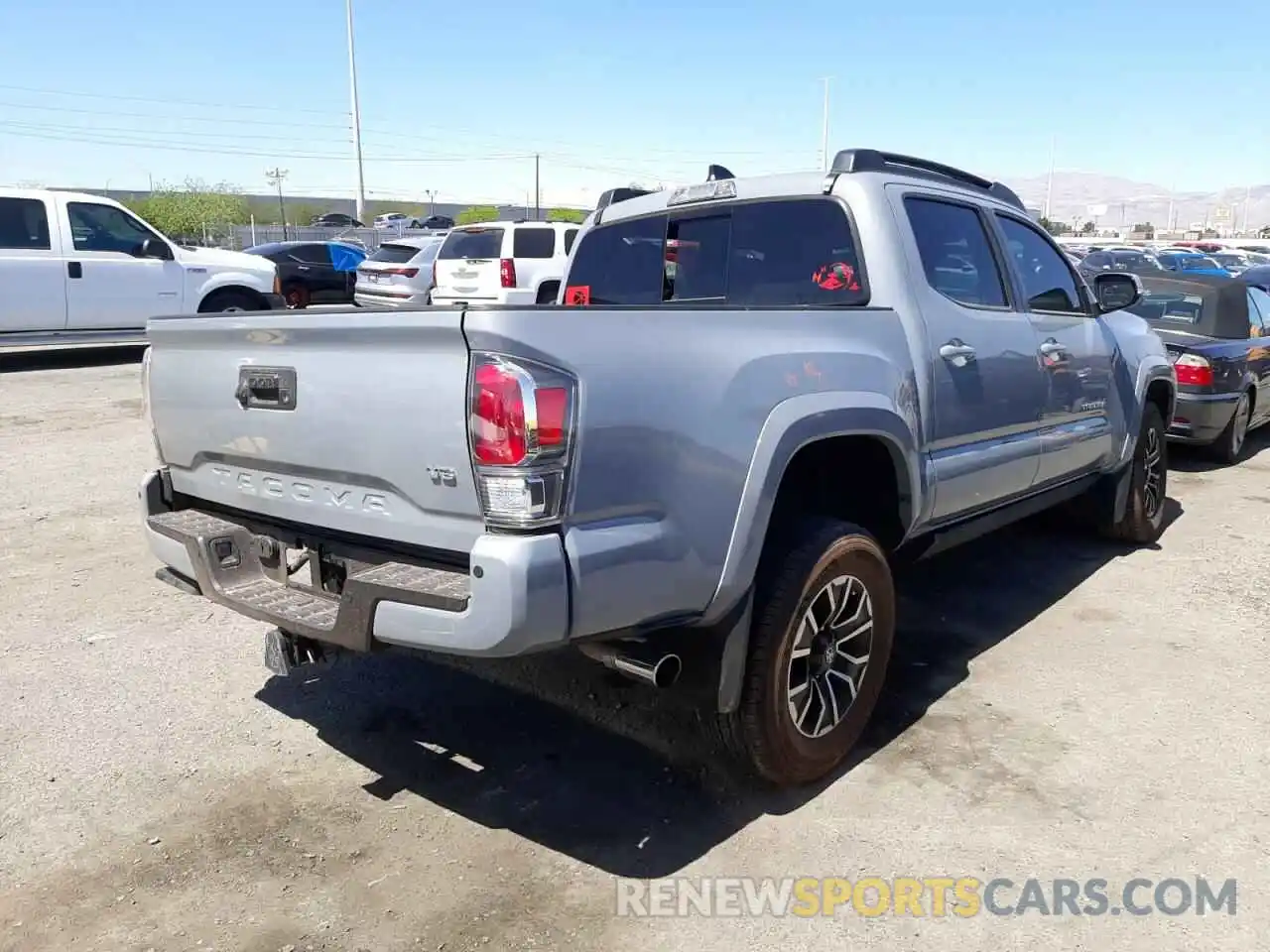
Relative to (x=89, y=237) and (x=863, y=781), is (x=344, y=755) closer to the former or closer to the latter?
(x=863, y=781)

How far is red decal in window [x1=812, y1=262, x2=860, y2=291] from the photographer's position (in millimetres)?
3826

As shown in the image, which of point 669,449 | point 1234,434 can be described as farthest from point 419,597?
point 1234,434

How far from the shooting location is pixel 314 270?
20.5 metres

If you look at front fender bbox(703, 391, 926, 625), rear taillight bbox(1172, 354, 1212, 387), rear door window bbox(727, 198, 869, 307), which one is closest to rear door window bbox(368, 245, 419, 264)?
rear taillight bbox(1172, 354, 1212, 387)

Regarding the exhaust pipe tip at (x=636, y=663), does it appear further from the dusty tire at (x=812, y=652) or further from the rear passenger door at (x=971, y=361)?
the rear passenger door at (x=971, y=361)

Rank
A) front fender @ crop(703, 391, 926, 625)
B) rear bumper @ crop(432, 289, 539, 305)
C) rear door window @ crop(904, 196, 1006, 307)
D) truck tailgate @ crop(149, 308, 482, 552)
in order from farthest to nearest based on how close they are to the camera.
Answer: rear bumper @ crop(432, 289, 539, 305) → rear door window @ crop(904, 196, 1006, 307) → front fender @ crop(703, 391, 926, 625) → truck tailgate @ crop(149, 308, 482, 552)

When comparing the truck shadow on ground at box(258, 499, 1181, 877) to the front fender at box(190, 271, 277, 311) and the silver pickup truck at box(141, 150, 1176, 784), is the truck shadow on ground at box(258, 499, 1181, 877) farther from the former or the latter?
the front fender at box(190, 271, 277, 311)

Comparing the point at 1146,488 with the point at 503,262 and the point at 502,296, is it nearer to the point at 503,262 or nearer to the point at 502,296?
the point at 502,296

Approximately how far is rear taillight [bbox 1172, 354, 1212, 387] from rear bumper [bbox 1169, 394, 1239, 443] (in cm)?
10

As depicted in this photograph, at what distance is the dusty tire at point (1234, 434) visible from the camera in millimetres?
8438

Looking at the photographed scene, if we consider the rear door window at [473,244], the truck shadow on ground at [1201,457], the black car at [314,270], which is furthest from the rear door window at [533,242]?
the truck shadow on ground at [1201,457]

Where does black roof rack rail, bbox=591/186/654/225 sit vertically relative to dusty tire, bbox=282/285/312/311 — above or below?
above

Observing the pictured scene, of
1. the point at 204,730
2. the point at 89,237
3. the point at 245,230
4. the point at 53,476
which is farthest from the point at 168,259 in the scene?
the point at 245,230

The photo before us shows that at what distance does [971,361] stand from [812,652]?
1.43 m
